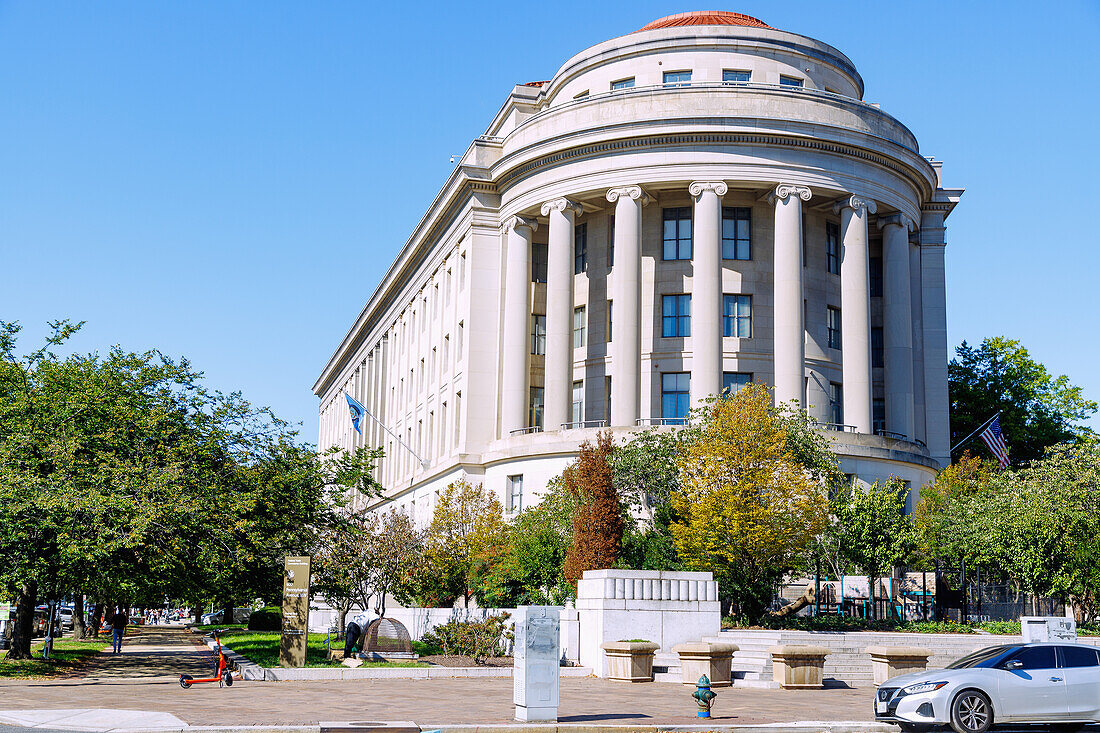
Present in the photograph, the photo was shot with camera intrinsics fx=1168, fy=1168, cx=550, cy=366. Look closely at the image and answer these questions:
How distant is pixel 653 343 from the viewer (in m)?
54.1

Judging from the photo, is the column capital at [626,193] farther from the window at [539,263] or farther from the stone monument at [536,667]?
the stone monument at [536,667]

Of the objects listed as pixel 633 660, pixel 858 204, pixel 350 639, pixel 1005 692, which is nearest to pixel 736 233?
pixel 858 204

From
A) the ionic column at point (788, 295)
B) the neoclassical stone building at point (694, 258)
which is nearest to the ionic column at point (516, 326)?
the neoclassical stone building at point (694, 258)

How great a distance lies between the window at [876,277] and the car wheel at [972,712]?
43631 millimetres

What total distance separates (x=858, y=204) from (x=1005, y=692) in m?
38.7

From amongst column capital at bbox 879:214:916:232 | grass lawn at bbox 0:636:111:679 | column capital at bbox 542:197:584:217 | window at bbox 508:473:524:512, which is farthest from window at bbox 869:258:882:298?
grass lawn at bbox 0:636:111:679

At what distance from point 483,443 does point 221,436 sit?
24354mm

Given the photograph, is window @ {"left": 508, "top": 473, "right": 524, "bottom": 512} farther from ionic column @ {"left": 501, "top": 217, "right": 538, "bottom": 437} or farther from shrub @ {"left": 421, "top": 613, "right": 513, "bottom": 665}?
shrub @ {"left": 421, "top": 613, "right": 513, "bottom": 665}

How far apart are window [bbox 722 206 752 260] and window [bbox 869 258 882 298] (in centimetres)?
819

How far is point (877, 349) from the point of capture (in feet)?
191

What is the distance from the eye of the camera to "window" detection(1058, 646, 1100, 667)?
1812 centimetres

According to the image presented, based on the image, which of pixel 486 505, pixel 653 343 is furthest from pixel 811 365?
pixel 486 505

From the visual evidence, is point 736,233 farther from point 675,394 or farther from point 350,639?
point 350,639

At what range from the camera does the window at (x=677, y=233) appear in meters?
55.1
